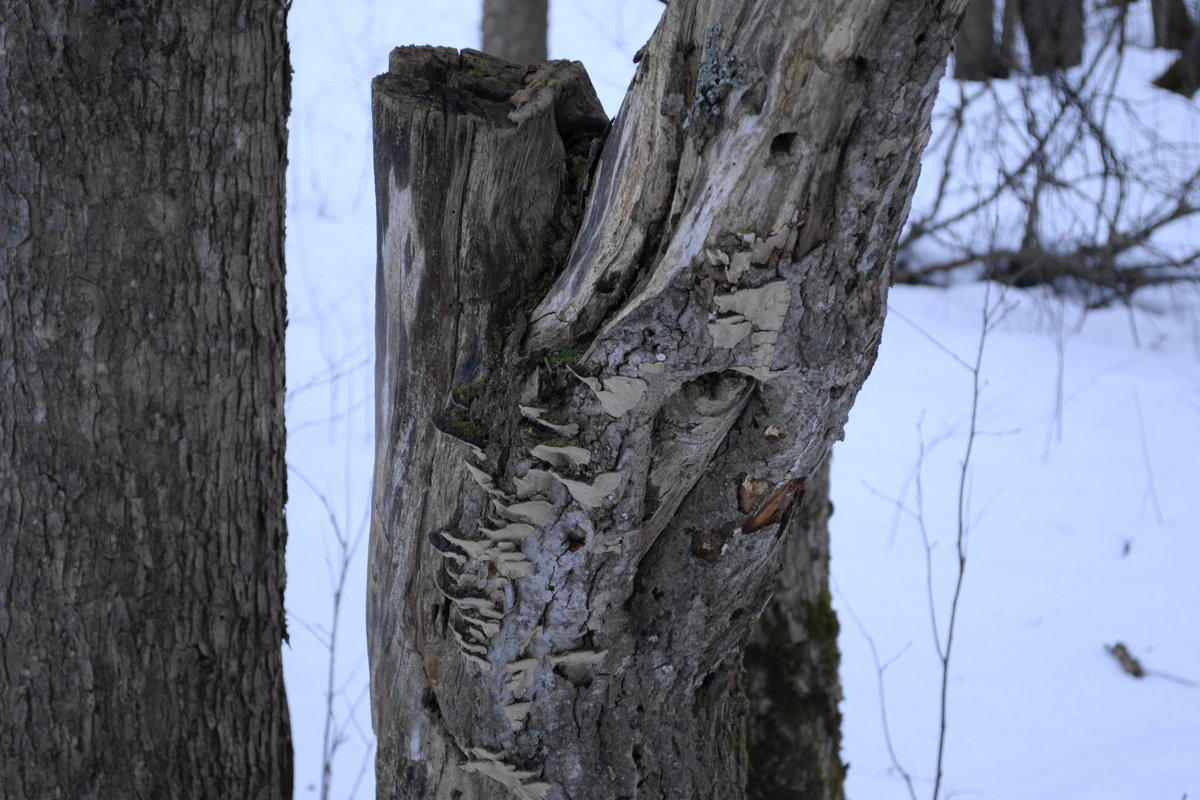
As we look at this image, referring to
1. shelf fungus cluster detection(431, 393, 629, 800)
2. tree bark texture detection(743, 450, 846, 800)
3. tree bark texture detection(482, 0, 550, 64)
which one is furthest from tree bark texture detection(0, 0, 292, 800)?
tree bark texture detection(482, 0, 550, 64)

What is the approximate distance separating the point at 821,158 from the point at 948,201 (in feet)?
→ 23.6

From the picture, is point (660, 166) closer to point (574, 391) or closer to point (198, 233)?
point (574, 391)

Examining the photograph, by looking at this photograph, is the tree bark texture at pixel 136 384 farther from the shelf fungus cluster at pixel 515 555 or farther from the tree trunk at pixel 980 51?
the tree trunk at pixel 980 51

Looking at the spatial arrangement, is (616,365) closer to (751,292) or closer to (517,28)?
(751,292)

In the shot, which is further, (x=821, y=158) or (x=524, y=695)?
(x=524, y=695)

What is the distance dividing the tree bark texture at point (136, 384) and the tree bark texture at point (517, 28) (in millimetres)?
4405

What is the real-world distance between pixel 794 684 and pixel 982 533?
7.52 ft

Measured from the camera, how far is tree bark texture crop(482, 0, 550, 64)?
19.3 ft

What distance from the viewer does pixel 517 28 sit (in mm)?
5898

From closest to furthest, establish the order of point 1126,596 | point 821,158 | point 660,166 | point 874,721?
point 821,158
point 660,166
point 874,721
point 1126,596

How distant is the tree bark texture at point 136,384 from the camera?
1.59 metres

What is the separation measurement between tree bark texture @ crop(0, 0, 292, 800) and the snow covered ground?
0.65 meters

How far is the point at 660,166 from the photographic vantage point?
1.22 m

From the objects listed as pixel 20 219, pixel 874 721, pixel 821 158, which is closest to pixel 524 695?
pixel 821 158
